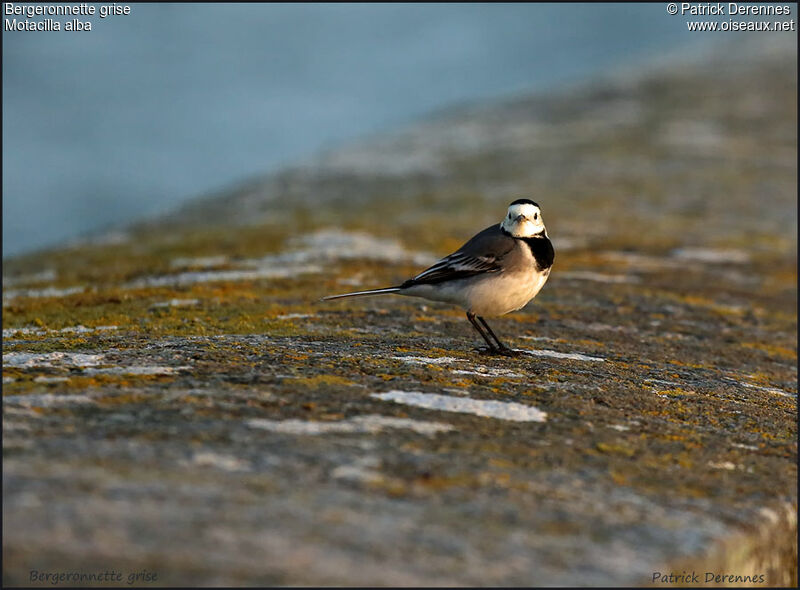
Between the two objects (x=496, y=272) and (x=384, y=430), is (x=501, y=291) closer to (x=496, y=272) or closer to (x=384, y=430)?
(x=496, y=272)

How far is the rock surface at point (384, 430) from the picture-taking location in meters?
5.03

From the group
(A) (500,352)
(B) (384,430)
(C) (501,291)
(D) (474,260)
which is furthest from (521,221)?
(B) (384,430)

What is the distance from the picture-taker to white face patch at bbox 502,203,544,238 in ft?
37.4

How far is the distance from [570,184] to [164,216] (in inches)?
956

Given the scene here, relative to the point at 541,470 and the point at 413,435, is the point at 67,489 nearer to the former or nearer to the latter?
the point at 413,435

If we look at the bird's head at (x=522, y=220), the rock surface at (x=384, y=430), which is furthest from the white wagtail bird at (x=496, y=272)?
the rock surface at (x=384, y=430)

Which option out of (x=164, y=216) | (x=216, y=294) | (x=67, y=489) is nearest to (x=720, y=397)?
(x=67, y=489)

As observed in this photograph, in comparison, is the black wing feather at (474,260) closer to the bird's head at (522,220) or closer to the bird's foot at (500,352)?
the bird's head at (522,220)

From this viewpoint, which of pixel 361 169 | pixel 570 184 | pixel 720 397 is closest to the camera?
pixel 720 397

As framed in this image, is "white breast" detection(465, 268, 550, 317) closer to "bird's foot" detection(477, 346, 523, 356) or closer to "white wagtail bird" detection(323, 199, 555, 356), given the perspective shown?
"white wagtail bird" detection(323, 199, 555, 356)

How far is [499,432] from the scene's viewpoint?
23.8 feet

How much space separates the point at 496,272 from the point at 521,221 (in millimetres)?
893

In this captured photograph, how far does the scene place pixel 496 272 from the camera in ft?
36.2

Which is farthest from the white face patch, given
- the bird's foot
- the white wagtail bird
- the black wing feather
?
the bird's foot
